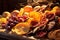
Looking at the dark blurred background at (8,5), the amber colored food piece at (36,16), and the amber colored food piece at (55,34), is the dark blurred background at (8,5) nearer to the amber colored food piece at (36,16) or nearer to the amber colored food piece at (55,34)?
the amber colored food piece at (36,16)

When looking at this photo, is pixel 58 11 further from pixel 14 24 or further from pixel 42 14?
pixel 14 24

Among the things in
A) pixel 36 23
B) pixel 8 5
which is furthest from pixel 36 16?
pixel 8 5

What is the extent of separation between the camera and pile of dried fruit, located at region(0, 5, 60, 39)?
1521 millimetres

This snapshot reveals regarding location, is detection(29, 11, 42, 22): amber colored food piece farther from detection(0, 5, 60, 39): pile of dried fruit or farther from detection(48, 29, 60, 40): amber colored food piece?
detection(48, 29, 60, 40): amber colored food piece

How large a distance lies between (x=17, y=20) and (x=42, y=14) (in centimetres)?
26

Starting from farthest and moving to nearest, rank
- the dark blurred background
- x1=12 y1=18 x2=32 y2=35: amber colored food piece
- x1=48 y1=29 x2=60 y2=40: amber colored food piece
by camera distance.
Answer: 1. the dark blurred background
2. x1=12 y1=18 x2=32 y2=35: amber colored food piece
3. x1=48 y1=29 x2=60 y2=40: amber colored food piece

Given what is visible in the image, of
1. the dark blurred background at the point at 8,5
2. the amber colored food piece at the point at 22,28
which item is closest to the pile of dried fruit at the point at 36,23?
the amber colored food piece at the point at 22,28

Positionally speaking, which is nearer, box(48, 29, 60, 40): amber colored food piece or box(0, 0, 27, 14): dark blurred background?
box(48, 29, 60, 40): amber colored food piece

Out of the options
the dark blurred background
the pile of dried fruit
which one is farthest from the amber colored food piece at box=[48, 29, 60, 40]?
the dark blurred background

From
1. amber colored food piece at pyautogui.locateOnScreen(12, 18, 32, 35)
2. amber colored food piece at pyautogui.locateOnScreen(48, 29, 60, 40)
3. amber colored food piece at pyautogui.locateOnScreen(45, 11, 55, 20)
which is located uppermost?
amber colored food piece at pyautogui.locateOnScreen(45, 11, 55, 20)

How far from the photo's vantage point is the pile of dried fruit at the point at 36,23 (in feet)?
4.99

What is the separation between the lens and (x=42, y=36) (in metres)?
1.50

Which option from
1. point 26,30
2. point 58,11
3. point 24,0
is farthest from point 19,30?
point 24,0

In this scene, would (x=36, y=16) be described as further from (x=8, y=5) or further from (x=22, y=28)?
(x=8, y=5)
